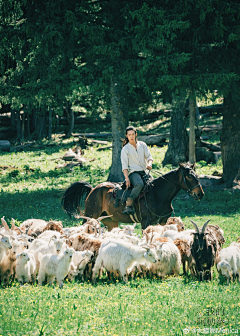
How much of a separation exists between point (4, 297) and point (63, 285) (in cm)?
123

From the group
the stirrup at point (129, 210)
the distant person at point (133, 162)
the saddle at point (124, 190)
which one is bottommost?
the stirrup at point (129, 210)

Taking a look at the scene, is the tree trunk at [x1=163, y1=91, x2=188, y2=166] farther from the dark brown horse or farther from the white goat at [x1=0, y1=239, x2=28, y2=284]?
the white goat at [x1=0, y1=239, x2=28, y2=284]

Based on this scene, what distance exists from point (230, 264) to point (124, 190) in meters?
3.94

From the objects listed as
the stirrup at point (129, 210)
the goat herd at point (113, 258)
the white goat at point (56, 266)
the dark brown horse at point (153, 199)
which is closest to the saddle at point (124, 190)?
the dark brown horse at point (153, 199)

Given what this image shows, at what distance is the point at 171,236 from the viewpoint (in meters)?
9.94

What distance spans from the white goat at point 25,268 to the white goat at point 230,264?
339cm

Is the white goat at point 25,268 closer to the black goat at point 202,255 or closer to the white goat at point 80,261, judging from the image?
the white goat at point 80,261

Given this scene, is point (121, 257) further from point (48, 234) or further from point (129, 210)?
point (129, 210)

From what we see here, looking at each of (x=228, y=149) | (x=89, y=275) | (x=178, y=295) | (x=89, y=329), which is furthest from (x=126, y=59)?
(x=89, y=329)

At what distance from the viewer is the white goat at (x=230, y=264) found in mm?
7883

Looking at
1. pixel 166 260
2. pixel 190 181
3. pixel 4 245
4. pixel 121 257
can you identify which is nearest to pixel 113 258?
pixel 121 257

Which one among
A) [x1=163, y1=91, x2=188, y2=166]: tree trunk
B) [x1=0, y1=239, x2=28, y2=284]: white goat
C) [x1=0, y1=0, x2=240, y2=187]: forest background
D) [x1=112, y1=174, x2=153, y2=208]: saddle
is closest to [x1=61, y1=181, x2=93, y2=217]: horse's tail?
[x1=112, y1=174, x2=153, y2=208]: saddle

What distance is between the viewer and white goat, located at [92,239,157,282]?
821cm

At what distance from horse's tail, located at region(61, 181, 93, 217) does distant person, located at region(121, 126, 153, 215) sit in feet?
7.12
